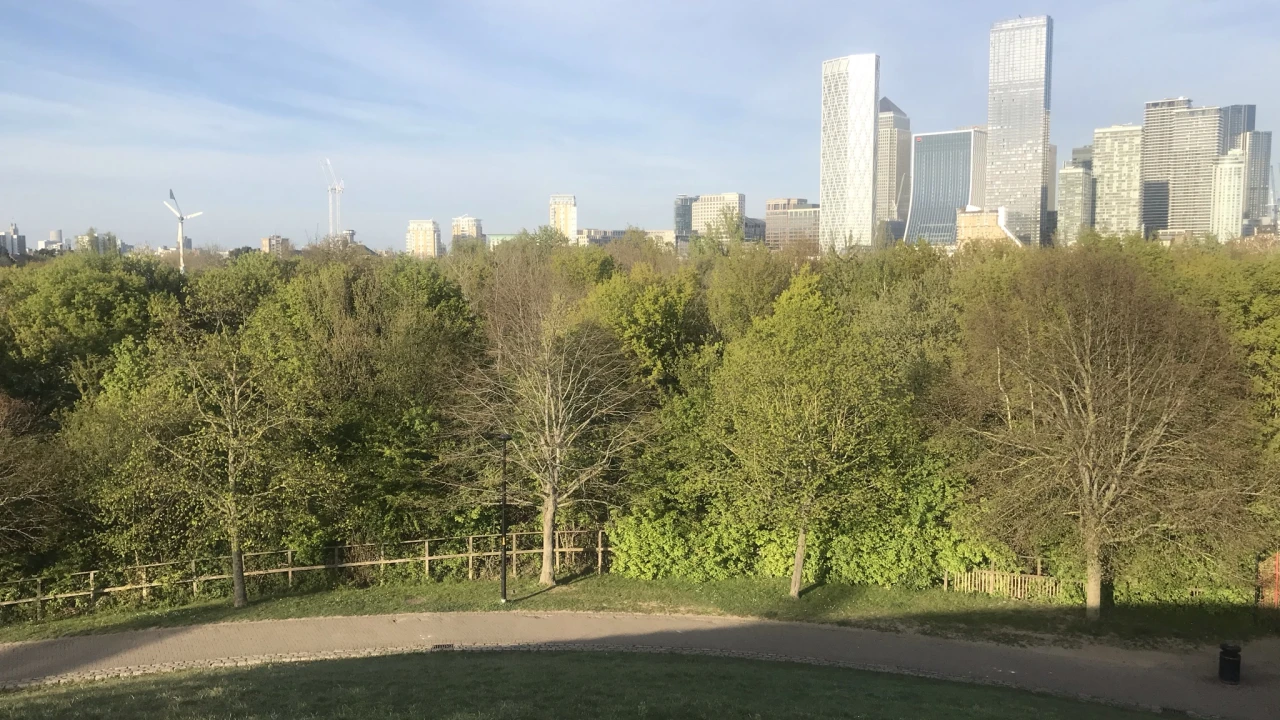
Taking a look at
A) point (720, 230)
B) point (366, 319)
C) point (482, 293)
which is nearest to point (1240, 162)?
point (720, 230)

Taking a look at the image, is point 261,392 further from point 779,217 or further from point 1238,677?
point 779,217

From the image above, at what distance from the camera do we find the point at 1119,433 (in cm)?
2058

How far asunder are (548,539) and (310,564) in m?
6.21

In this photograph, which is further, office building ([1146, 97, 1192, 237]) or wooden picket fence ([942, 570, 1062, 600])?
office building ([1146, 97, 1192, 237])

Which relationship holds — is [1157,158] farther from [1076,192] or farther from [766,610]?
[766,610]

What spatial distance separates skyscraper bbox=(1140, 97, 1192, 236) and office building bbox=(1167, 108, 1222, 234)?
92cm

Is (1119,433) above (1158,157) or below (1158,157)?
below

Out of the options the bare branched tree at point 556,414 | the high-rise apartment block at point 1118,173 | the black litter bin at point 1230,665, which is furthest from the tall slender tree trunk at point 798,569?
the high-rise apartment block at point 1118,173

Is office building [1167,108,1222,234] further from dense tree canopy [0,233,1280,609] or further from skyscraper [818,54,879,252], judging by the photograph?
dense tree canopy [0,233,1280,609]

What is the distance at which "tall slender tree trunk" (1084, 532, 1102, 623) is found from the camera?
66.0ft

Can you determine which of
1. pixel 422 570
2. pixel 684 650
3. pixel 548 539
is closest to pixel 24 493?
pixel 422 570

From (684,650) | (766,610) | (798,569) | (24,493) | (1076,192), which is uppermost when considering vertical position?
(1076,192)

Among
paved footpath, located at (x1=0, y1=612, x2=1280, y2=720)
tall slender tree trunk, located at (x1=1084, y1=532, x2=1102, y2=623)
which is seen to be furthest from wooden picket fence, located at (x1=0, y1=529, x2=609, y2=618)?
tall slender tree trunk, located at (x1=1084, y1=532, x2=1102, y2=623)

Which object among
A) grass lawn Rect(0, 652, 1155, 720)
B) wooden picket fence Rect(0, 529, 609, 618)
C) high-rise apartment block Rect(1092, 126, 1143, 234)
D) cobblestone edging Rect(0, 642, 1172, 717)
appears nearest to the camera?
grass lawn Rect(0, 652, 1155, 720)
